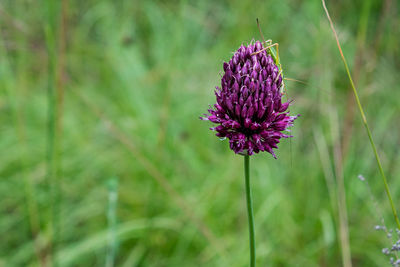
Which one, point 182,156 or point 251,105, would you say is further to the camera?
point 182,156

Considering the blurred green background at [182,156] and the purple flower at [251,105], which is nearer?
the purple flower at [251,105]

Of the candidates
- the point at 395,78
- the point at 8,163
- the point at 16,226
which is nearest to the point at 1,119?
the point at 8,163

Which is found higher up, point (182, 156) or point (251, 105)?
point (182, 156)

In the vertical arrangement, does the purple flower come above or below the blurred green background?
below

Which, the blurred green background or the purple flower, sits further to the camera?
the blurred green background

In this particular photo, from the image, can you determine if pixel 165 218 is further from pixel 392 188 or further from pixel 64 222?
pixel 392 188
